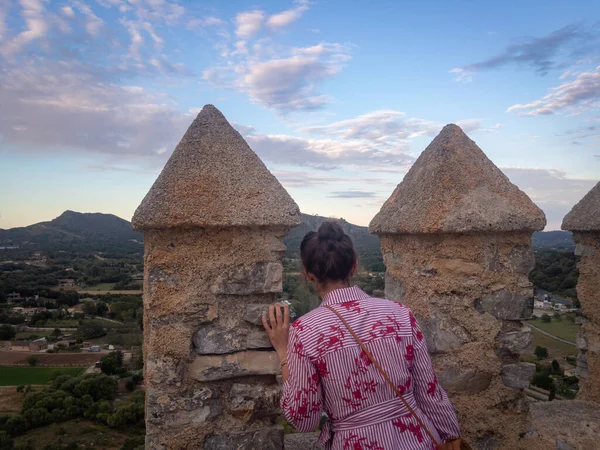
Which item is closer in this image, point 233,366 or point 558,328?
point 233,366

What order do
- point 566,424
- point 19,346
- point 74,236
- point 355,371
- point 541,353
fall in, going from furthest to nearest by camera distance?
point 74,236, point 19,346, point 541,353, point 566,424, point 355,371

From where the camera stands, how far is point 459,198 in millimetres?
2928

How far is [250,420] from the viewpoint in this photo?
2613 mm

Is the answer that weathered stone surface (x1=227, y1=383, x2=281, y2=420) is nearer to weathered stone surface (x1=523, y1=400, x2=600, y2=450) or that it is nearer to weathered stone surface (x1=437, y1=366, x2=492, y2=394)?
weathered stone surface (x1=437, y1=366, x2=492, y2=394)

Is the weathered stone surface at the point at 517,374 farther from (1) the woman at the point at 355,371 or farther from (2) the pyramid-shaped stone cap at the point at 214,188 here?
(2) the pyramid-shaped stone cap at the point at 214,188

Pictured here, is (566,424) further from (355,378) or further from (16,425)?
(16,425)

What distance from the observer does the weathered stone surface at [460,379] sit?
9.75 ft

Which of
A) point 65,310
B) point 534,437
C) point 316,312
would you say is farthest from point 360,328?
point 65,310

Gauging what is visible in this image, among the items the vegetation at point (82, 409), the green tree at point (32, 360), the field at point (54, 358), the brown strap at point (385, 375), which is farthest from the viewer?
the field at point (54, 358)

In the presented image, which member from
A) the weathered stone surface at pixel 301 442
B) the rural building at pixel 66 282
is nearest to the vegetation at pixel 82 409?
the weathered stone surface at pixel 301 442

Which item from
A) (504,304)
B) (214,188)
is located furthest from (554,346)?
(214,188)

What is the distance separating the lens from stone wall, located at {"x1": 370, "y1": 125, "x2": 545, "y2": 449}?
9.75 ft

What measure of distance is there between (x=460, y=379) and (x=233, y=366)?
4.85ft

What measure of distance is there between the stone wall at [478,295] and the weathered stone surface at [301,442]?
1.00m
